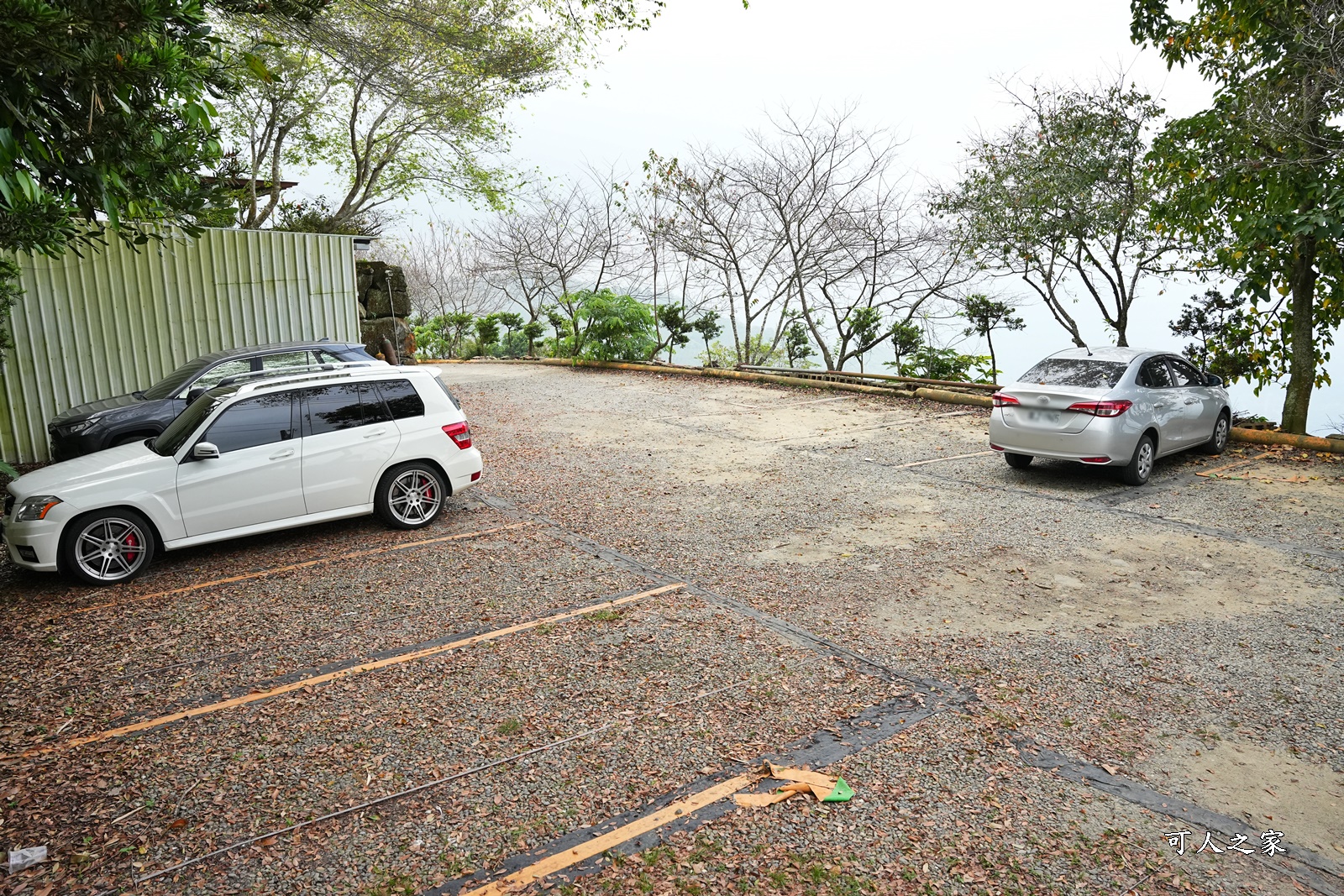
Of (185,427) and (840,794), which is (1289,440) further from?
(185,427)

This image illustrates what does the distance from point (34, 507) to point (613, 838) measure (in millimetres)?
5582

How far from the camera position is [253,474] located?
720cm

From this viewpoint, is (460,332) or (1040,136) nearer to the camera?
(1040,136)

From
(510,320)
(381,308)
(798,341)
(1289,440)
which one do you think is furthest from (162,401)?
(510,320)

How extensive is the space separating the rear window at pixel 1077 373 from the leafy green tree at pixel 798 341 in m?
12.3

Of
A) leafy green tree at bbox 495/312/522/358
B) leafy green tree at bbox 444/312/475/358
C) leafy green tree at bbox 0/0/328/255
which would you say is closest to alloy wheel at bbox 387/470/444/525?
leafy green tree at bbox 0/0/328/255

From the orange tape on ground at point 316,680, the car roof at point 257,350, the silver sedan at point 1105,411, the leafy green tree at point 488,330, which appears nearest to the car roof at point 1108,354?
the silver sedan at point 1105,411

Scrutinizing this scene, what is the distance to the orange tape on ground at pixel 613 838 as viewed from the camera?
330 centimetres

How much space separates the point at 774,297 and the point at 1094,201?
8683mm

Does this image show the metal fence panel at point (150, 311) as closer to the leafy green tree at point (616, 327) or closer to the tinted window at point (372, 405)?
the tinted window at point (372, 405)

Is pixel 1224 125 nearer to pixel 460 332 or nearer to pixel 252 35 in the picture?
pixel 252 35

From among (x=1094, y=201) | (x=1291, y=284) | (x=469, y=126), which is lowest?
(x=1291, y=284)

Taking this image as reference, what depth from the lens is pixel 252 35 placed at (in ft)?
53.1

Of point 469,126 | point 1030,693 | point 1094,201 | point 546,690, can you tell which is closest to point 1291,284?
point 1094,201
